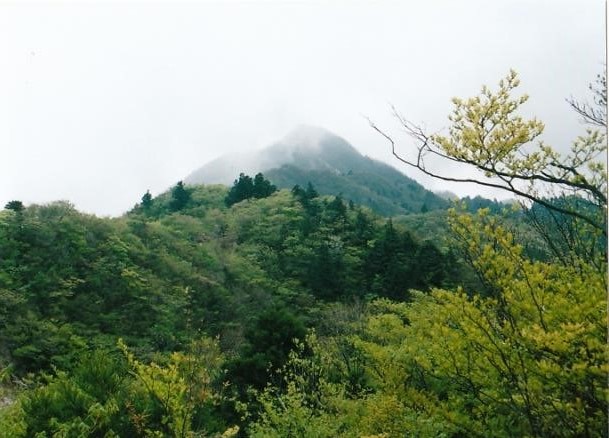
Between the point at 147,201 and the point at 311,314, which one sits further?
the point at 147,201

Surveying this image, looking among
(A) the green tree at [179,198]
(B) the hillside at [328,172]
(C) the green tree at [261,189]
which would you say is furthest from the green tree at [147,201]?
(B) the hillside at [328,172]

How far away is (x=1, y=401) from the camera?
59.3 ft

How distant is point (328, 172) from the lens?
111 m

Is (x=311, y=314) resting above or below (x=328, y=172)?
below

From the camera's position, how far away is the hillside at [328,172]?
332 feet

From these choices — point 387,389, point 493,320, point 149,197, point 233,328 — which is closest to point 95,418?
point 387,389

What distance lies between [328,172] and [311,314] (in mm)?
80482

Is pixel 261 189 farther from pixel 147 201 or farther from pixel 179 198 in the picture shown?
pixel 147 201

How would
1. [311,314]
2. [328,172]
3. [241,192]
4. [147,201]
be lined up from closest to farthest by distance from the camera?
[311,314], [241,192], [147,201], [328,172]

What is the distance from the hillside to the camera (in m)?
101

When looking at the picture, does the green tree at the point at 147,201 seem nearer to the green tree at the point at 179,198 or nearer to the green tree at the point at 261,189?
the green tree at the point at 179,198

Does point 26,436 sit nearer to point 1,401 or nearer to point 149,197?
point 1,401

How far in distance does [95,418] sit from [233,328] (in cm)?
2094

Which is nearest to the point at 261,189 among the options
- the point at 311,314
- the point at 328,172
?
the point at 311,314
